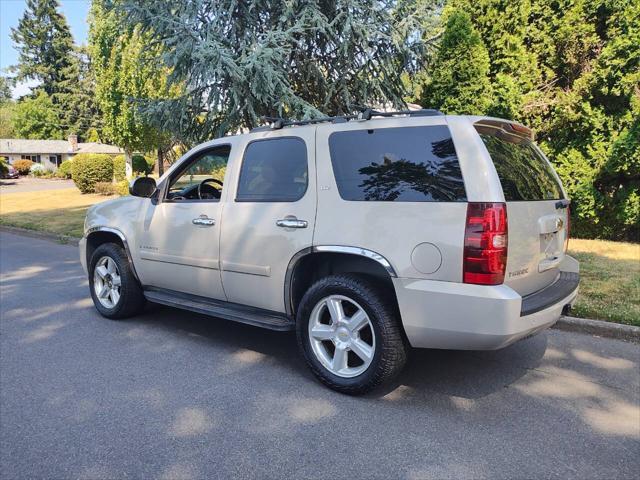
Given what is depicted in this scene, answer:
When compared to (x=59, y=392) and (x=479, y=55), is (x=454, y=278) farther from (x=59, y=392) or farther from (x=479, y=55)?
(x=479, y=55)

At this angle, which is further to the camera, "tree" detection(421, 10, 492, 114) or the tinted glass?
"tree" detection(421, 10, 492, 114)

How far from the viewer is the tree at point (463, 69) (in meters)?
9.09

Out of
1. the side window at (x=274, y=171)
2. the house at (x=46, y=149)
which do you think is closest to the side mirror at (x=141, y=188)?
the side window at (x=274, y=171)

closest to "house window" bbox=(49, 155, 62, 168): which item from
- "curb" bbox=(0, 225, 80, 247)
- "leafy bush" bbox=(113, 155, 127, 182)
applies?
"leafy bush" bbox=(113, 155, 127, 182)

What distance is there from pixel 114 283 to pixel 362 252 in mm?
3195

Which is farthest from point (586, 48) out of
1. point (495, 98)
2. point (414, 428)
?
point (414, 428)

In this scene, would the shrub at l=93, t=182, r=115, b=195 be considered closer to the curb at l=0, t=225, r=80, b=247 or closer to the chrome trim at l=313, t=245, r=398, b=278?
the curb at l=0, t=225, r=80, b=247

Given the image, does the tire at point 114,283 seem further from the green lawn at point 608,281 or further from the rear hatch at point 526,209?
the green lawn at point 608,281

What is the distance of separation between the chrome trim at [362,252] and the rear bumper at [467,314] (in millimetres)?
87

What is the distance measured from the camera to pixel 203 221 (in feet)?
14.2

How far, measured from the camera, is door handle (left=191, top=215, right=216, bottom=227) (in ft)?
14.0

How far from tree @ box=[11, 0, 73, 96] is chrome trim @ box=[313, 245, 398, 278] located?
258 ft

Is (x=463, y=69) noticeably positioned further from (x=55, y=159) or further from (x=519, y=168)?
(x=55, y=159)

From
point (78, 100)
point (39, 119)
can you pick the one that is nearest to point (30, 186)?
point (78, 100)
